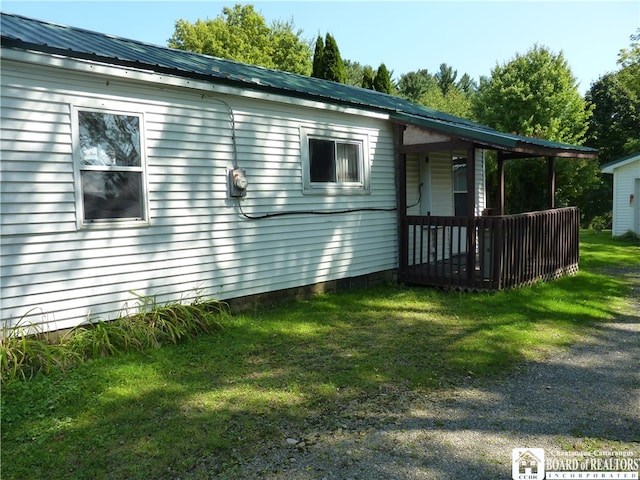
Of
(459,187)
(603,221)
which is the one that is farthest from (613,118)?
(459,187)

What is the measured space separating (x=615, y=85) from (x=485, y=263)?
1210 inches

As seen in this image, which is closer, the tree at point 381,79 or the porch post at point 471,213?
the porch post at point 471,213

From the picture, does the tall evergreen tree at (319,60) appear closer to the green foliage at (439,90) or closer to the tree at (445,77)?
the green foliage at (439,90)

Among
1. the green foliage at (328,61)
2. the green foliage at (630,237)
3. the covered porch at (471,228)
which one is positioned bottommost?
the green foliage at (630,237)

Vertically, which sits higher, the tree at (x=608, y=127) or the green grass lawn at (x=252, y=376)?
the tree at (x=608, y=127)

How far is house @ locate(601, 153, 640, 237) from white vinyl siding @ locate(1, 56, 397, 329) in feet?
45.1

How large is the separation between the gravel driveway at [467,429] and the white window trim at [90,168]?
3320 mm

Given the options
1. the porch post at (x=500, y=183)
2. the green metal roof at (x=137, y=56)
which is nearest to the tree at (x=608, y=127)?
the porch post at (x=500, y=183)

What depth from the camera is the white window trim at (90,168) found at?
512cm

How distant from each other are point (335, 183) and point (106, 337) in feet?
14.9

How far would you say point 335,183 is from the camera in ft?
27.0

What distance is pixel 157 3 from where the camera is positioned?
12.0m

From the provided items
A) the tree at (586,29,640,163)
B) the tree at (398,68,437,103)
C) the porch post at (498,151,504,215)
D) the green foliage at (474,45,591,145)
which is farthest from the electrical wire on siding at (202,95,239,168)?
the tree at (398,68,437,103)

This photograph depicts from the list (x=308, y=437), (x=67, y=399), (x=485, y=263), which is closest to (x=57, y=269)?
(x=67, y=399)
